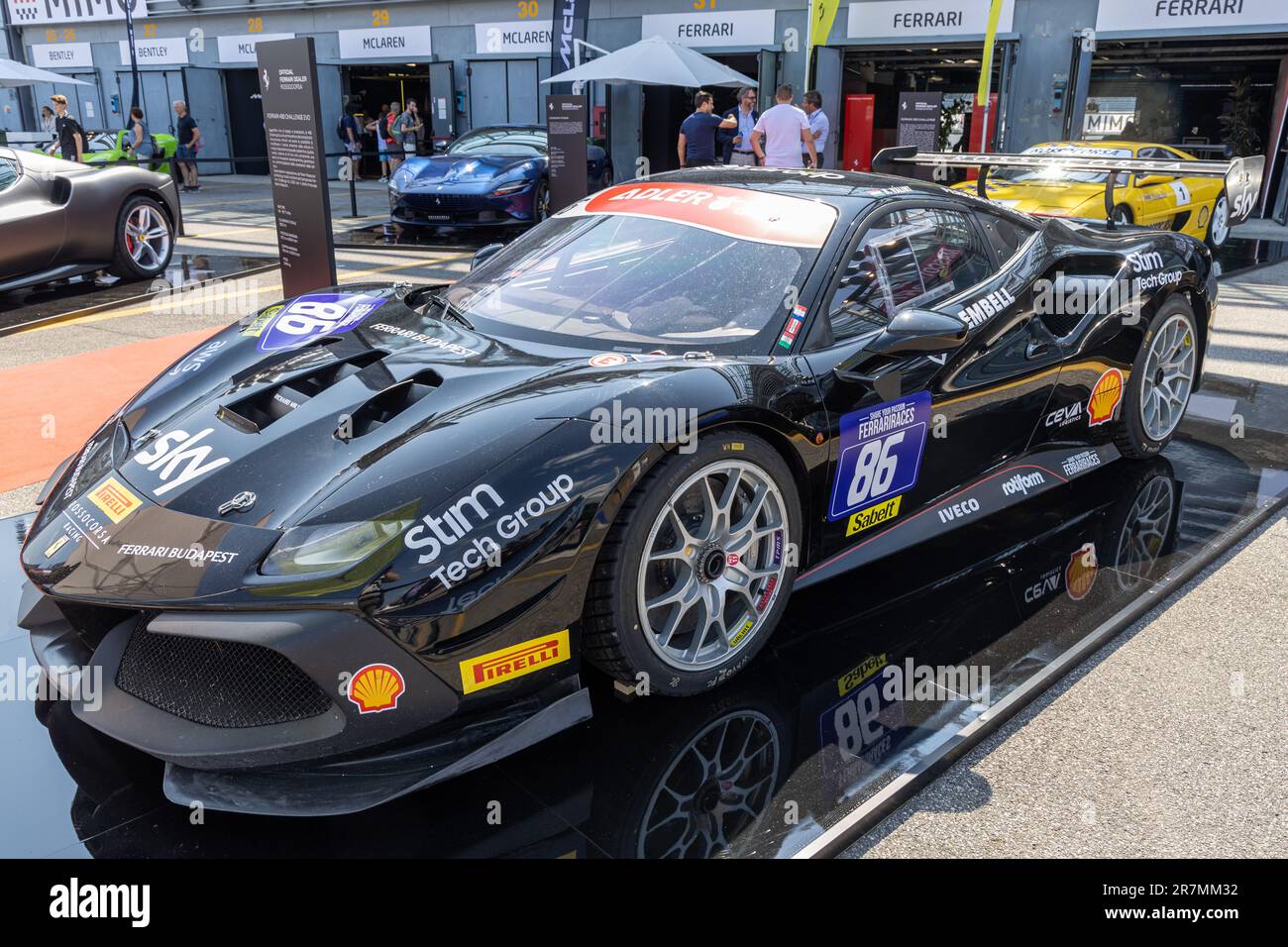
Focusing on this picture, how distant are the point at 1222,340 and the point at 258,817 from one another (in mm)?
7090

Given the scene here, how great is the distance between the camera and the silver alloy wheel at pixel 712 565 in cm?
260

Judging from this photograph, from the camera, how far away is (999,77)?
17.2 meters

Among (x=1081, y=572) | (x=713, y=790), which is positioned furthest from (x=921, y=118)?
(x=713, y=790)

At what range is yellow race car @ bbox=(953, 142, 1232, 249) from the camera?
9.34 m

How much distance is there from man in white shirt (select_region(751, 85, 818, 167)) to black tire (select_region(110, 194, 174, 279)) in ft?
18.9

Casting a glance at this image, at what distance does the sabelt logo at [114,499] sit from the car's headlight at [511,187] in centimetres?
935

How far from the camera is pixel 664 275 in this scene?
3.19m

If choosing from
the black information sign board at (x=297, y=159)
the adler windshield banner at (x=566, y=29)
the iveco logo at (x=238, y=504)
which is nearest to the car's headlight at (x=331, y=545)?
the iveco logo at (x=238, y=504)

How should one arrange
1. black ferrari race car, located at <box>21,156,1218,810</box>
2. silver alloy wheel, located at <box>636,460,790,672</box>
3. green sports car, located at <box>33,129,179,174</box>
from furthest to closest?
green sports car, located at <box>33,129,179,174</box> < silver alloy wheel, located at <box>636,460,790,672</box> < black ferrari race car, located at <box>21,156,1218,810</box>

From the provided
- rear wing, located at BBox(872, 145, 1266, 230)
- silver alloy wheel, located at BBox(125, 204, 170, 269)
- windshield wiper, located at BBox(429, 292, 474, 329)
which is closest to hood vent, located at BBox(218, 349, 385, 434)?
windshield wiper, located at BBox(429, 292, 474, 329)

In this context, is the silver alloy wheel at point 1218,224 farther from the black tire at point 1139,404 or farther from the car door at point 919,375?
the car door at point 919,375

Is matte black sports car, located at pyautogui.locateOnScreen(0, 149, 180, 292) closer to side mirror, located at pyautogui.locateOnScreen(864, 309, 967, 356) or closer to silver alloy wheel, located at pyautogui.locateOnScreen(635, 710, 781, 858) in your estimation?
side mirror, located at pyautogui.locateOnScreen(864, 309, 967, 356)
